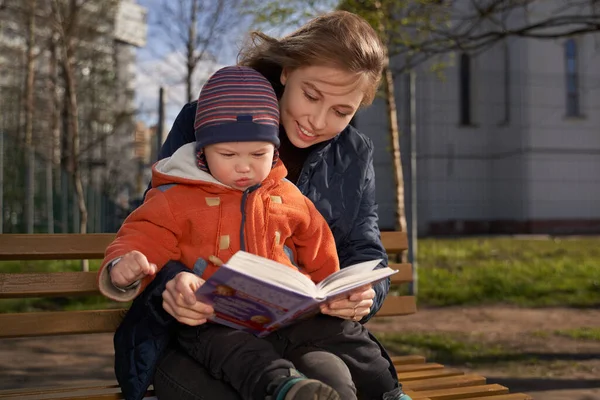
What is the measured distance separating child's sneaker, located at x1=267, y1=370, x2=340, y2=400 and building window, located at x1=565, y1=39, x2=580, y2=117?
74.5 feet

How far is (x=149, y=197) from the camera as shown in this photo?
7.68ft

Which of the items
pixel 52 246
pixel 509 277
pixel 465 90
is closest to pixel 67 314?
pixel 52 246

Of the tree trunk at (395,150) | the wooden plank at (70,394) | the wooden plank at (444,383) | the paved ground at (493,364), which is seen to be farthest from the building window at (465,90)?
the wooden plank at (70,394)

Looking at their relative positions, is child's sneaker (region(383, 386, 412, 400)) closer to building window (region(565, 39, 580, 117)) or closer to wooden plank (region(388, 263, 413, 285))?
wooden plank (region(388, 263, 413, 285))

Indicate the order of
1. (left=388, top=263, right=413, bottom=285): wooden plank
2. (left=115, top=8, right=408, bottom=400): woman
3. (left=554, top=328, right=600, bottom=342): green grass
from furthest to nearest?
(left=554, top=328, right=600, bottom=342): green grass
(left=388, top=263, right=413, bottom=285): wooden plank
(left=115, top=8, right=408, bottom=400): woman

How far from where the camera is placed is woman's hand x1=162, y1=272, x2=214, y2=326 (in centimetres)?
203

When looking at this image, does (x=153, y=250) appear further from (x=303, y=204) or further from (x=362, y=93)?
(x=362, y=93)

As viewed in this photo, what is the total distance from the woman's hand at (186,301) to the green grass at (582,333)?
207 inches

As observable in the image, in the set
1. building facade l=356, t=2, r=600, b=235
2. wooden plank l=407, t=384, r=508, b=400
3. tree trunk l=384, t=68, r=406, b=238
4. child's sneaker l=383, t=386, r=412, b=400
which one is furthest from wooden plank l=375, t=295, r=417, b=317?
building facade l=356, t=2, r=600, b=235

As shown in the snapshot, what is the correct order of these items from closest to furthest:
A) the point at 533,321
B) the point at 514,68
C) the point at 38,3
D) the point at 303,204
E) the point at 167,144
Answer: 1. the point at 303,204
2. the point at 167,144
3. the point at 533,321
4. the point at 38,3
5. the point at 514,68

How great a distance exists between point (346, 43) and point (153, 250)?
0.91 meters

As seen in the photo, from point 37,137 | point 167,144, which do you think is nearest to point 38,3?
point 37,137

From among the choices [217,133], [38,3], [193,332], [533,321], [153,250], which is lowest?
[533,321]

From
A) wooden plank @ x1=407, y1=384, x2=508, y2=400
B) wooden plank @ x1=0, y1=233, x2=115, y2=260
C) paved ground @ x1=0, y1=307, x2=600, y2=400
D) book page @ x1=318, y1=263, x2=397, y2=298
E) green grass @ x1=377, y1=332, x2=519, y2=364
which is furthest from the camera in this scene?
green grass @ x1=377, y1=332, x2=519, y2=364
